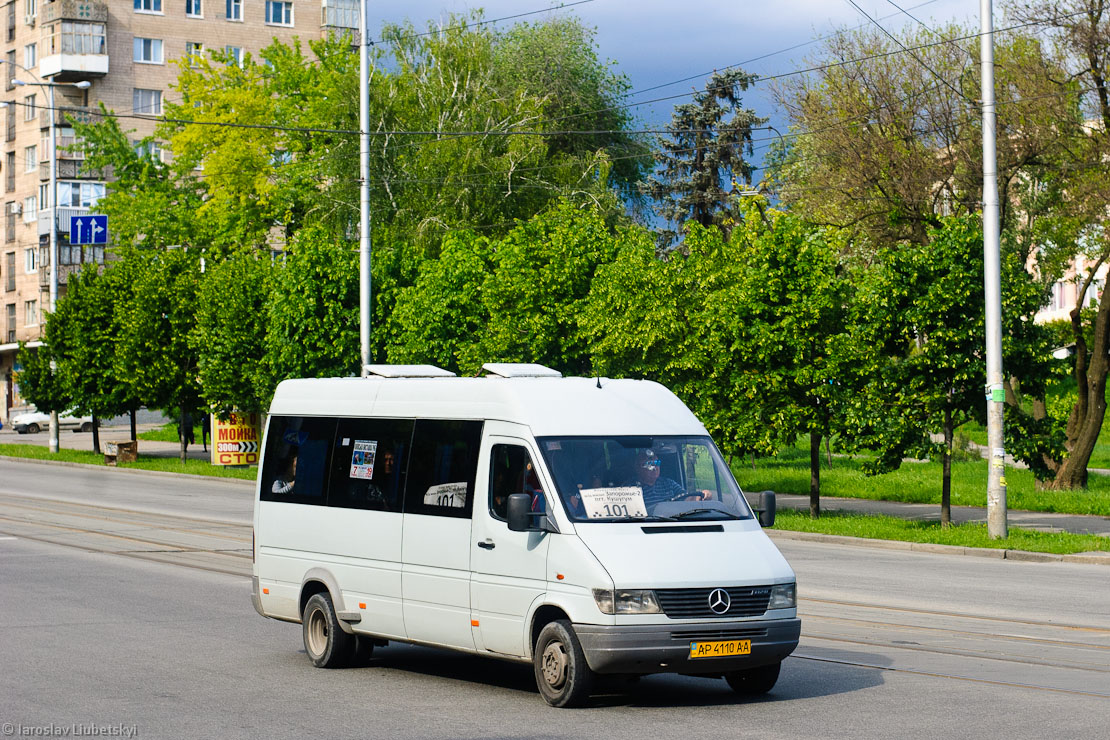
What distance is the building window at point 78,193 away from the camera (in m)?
84.6

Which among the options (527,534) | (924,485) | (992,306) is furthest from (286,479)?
(924,485)

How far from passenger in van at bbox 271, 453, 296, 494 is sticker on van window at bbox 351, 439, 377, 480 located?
2.94 feet

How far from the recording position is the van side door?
32.9 feet

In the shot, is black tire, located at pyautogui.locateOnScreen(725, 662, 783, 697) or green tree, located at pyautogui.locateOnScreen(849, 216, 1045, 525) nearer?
black tire, located at pyautogui.locateOnScreen(725, 662, 783, 697)

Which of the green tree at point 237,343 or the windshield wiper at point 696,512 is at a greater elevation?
the green tree at point 237,343

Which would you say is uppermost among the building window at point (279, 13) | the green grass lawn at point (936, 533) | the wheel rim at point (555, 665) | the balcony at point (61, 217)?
the building window at point (279, 13)

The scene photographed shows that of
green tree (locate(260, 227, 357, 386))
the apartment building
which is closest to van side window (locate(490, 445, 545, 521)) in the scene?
green tree (locate(260, 227, 357, 386))

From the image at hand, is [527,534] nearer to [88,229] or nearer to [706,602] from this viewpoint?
[706,602]

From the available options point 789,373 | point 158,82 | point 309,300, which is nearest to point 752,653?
point 789,373

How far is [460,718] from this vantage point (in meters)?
9.41

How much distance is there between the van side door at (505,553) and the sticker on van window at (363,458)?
1464 mm

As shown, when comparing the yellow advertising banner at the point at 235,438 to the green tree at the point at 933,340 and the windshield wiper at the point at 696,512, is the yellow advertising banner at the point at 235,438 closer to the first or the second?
the green tree at the point at 933,340

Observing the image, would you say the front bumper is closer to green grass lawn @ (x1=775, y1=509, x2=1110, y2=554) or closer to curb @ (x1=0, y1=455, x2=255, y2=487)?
green grass lawn @ (x1=775, y1=509, x2=1110, y2=554)

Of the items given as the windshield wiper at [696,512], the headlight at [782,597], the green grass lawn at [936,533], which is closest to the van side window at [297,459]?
the windshield wiper at [696,512]
